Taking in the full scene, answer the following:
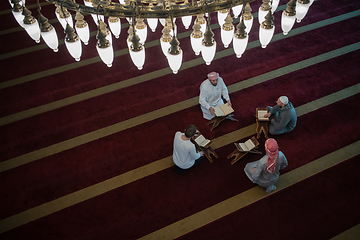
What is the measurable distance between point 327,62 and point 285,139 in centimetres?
212

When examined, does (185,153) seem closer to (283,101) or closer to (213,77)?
(213,77)

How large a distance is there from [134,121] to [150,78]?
1.02 metres

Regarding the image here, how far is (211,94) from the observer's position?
4.80 metres

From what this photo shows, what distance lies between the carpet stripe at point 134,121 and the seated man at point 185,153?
1.07m

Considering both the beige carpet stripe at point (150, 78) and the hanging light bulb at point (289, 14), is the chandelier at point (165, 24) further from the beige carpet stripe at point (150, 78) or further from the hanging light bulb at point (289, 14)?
the beige carpet stripe at point (150, 78)

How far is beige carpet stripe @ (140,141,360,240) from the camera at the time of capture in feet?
12.6

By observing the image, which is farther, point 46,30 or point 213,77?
point 213,77

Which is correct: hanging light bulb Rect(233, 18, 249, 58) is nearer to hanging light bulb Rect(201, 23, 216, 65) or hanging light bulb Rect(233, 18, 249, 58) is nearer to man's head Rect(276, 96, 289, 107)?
hanging light bulb Rect(201, 23, 216, 65)

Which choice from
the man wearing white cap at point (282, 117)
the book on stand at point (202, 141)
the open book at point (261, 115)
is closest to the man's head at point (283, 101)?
the man wearing white cap at point (282, 117)

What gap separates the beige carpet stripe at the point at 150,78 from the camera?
5168mm

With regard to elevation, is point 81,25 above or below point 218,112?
above

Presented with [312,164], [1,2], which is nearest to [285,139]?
[312,164]

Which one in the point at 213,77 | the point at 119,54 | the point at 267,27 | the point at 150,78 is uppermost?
the point at 267,27

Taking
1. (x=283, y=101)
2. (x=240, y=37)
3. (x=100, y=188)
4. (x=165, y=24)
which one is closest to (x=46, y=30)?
(x=165, y=24)
